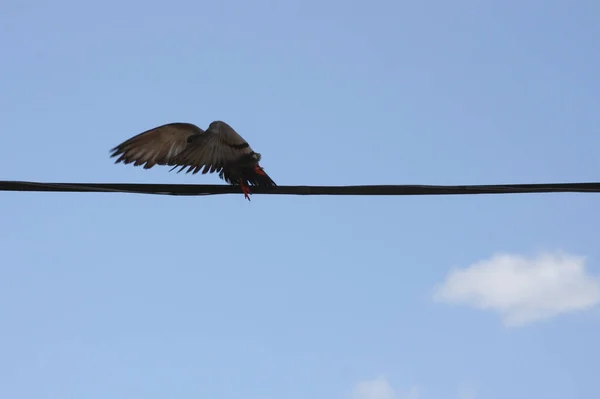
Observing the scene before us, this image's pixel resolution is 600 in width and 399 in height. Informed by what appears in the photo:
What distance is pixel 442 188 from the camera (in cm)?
684

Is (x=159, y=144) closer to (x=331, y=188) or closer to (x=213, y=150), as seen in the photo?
(x=213, y=150)

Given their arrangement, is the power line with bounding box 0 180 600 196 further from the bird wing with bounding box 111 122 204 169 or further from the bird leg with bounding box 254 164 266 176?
the bird wing with bounding box 111 122 204 169

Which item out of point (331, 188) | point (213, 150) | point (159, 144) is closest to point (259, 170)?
point (213, 150)

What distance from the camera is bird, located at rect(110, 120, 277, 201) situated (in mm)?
8383

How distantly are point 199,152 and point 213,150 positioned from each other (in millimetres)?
137

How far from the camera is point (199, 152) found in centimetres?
838

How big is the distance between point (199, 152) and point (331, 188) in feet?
6.16

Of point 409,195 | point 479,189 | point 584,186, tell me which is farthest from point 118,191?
point 584,186

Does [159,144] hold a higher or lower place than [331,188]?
higher

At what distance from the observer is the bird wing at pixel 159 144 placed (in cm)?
885

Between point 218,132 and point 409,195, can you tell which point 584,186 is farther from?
point 218,132

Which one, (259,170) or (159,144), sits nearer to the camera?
(259,170)

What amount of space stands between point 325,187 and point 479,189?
1.13 m

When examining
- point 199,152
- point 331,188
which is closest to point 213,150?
point 199,152
